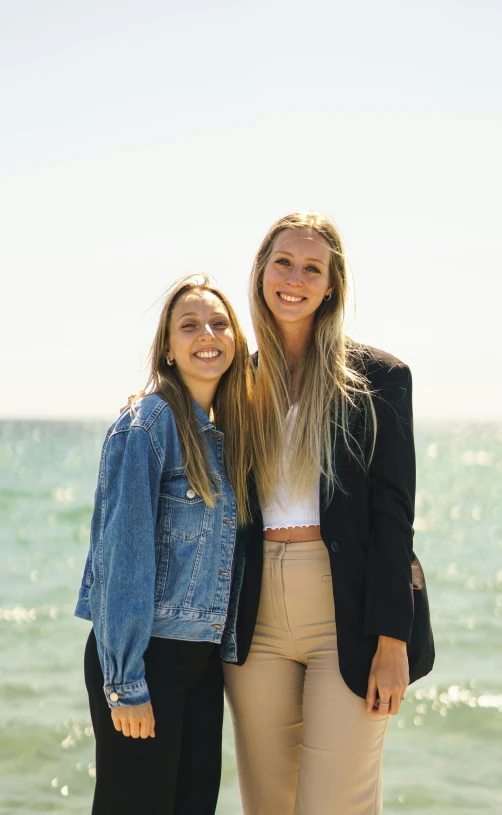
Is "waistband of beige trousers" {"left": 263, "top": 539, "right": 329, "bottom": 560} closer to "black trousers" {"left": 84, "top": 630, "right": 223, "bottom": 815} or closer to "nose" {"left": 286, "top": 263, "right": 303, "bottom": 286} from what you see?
"black trousers" {"left": 84, "top": 630, "right": 223, "bottom": 815}

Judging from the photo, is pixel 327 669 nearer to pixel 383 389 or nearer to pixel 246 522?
pixel 246 522

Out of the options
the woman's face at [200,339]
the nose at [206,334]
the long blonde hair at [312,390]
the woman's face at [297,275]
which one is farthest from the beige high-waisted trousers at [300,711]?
the woman's face at [297,275]

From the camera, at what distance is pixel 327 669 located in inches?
124

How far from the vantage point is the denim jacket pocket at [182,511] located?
9.86ft

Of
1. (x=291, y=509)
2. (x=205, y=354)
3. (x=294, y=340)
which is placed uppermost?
(x=294, y=340)

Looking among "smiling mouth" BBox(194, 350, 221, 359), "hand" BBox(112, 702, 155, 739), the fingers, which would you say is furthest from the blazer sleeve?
"hand" BBox(112, 702, 155, 739)

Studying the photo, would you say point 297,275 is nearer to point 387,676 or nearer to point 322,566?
point 322,566

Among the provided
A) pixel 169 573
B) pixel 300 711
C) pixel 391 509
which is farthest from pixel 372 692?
pixel 169 573

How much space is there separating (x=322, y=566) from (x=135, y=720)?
84cm

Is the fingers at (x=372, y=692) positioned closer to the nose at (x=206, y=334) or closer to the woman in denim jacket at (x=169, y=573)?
the woman in denim jacket at (x=169, y=573)

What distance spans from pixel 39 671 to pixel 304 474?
552 cm

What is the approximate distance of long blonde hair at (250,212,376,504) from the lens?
3.26m

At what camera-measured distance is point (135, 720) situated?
2781 millimetres

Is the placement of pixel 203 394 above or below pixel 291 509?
above
